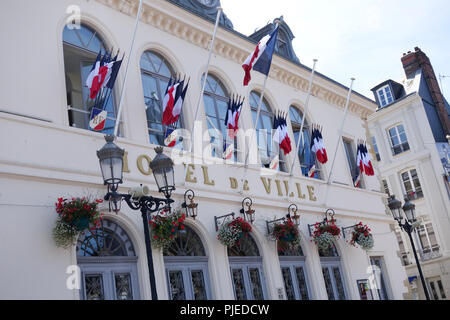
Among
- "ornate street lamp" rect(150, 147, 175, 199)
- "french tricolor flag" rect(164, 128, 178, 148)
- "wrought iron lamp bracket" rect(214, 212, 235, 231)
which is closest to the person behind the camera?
"ornate street lamp" rect(150, 147, 175, 199)

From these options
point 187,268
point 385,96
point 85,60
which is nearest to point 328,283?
point 187,268

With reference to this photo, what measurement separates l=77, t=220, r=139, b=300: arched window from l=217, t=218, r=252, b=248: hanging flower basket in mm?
1992

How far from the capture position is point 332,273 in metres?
13.6

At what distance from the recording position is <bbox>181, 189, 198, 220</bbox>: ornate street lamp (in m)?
9.90

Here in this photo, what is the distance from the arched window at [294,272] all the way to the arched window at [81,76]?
203 inches

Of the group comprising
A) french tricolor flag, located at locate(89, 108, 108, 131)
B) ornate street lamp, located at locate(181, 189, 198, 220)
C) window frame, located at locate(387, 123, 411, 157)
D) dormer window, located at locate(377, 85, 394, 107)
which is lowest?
ornate street lamp, located at locate(181, 189, 198, 220)

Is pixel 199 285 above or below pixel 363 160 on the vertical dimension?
below

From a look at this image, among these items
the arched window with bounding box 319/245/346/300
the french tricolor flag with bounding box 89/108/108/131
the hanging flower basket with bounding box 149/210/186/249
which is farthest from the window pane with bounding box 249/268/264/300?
the french tricolor flag with bounding box 89/108/108/131

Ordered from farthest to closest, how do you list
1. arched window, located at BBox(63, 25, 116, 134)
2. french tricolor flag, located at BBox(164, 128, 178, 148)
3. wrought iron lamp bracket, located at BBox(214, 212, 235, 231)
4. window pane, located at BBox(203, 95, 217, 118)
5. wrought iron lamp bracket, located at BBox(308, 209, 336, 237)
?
wrought iron lamp bracket, located at BBox(308, 209, 336, 237)
window pane, located at BBox(203, 95, 217, 118)
wrought iron lamp bracket, located at BBox(214, 212, 235, 231)
french tricolor flag, located at BBox(164, 128, 178, 148)
arched window, located at BBox(63, 25, 116, 134)

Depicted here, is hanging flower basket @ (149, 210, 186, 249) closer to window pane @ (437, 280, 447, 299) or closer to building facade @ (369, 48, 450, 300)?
building facade @ (369, 48, 450, 300)

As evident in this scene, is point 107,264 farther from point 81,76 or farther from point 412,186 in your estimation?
point 412,186

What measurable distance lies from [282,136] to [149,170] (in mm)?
3897

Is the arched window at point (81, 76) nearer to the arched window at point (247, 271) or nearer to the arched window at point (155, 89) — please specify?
the arched window at point (155, 89)
